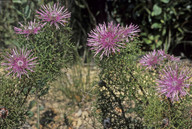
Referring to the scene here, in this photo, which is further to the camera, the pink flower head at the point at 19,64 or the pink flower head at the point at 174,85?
the pink flower head at the point at 19,64

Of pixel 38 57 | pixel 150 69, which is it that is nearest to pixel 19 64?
pixel 38 57

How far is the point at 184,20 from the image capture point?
3512mm

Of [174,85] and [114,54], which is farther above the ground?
[114,54]

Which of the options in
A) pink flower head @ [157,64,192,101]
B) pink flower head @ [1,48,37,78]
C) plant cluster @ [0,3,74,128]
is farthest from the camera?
plant cluster @ [0,3,74,128]

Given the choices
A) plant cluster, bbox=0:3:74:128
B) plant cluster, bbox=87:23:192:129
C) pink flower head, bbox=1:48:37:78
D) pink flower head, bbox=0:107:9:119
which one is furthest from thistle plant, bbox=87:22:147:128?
pink flower head, bbox=0:107:9:119

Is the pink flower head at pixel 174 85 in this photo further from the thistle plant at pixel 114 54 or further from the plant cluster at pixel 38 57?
the plant cluster at pixel 38 57

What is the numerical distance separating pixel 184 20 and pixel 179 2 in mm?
324

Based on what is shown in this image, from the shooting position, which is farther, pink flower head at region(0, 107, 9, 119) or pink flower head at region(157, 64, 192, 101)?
pink flower head at region(0, 107, 9, 119)

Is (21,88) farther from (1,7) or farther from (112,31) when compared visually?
(1,7)

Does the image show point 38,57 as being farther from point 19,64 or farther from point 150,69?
point 150,69

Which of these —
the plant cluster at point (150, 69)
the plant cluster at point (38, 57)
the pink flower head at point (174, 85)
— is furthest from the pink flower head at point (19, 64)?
the pink flower head at point (174, 85)

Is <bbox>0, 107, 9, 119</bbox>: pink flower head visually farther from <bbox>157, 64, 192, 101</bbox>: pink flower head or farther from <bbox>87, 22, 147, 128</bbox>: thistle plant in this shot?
<bbox>157, 64, 192, 101</bbox>: pink flower head

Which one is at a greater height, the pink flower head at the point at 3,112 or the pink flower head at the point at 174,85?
the pink flower head at the point at 174,85

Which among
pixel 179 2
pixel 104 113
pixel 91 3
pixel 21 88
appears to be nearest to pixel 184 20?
pixel 179 2
